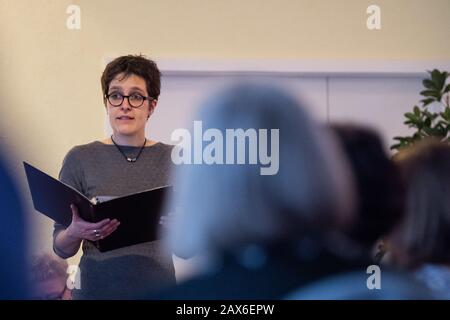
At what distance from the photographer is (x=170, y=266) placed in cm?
225

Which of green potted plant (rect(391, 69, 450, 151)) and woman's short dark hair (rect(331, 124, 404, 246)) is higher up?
green potted plant (rect(391, 69, 450, 151))

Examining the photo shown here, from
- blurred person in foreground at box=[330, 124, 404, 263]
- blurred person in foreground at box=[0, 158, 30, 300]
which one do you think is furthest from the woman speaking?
blurred person in foreground at box=[330, 124, 404, 263]

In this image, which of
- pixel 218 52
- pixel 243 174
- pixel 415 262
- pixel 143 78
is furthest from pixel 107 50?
pixel 415 262

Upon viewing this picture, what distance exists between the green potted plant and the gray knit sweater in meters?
0.81

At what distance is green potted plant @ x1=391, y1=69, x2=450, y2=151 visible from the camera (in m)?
2.29

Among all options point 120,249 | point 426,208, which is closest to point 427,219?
point 426,208

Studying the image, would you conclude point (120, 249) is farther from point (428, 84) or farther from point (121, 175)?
point (428, 84)

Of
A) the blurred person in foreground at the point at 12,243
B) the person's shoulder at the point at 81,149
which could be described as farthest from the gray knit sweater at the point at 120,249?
the blurred person in foreground at the point at 12,243

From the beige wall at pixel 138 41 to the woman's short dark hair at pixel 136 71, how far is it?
0.03m

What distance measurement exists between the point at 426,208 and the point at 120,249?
1.01 metres

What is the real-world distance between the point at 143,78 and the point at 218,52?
Answer: 0.26 metres

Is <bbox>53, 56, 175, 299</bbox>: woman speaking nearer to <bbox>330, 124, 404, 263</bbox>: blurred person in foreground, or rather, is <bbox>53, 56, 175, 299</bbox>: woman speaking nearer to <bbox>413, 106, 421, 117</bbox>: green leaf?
<bbox>330, 124, 404, 263</bbox>: blurred person in foreground

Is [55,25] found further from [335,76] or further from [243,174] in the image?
[335,76]

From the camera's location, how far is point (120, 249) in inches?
87.4
